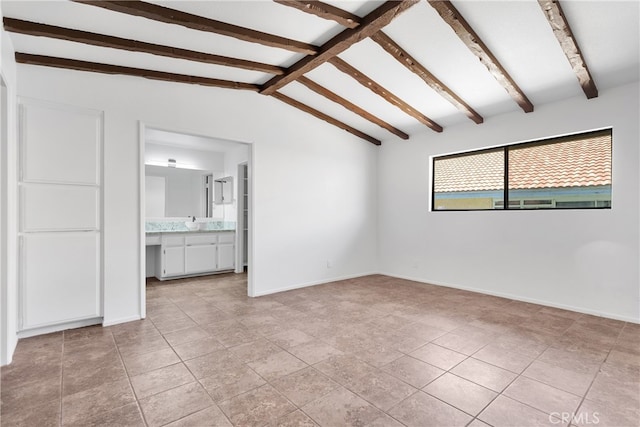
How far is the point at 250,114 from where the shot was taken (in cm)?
443

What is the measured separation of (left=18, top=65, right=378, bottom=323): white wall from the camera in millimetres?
3320

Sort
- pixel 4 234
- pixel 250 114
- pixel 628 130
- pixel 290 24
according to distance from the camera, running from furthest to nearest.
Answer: pixel 250 114 → pixel 628 130 → pixel 290 24 → pixel 4 234

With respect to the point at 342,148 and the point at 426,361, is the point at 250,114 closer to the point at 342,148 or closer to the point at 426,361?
the point at 342,148

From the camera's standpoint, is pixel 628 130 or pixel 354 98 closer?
pixel 628 130

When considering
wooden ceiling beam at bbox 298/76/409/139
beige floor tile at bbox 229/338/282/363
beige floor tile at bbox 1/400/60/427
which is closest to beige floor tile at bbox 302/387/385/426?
beige floor tile at bbox 229/338/282/363

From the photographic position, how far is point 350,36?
2.94 metres

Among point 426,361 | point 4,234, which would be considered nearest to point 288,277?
point 426,361

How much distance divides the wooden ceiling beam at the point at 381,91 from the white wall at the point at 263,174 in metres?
1.39

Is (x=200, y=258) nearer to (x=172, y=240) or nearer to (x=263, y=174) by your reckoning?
(x=172, y=240)

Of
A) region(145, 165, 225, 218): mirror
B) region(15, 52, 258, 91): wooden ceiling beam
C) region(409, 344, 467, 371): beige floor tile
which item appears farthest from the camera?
region(145, 165, 225, 218): mirror

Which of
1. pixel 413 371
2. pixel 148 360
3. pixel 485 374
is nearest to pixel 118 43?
pixel 148 360

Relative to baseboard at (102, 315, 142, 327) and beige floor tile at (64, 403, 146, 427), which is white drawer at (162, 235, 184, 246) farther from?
beige floor tile at (64, 403, 146, 427)

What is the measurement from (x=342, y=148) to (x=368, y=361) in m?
3.95

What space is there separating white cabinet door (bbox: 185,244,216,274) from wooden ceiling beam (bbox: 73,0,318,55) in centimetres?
402
